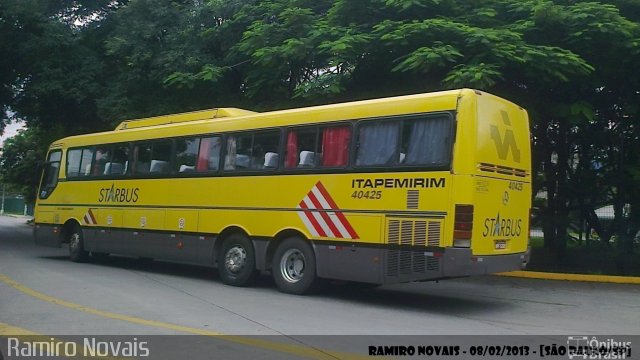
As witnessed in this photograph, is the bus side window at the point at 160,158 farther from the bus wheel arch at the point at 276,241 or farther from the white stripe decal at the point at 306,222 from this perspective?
the white stripe decal at the point at 306,222

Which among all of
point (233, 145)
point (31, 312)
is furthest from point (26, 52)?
point (31, 312)

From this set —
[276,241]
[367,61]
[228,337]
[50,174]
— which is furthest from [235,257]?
[50,174]

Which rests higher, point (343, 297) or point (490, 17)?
point (490, 17)

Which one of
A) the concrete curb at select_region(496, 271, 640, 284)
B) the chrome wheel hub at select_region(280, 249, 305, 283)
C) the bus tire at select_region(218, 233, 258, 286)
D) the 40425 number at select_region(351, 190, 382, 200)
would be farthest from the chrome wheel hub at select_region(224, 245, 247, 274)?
the concrete curb at select_region(496, 271, 640, 284)

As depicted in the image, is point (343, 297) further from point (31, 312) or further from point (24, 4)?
point (24, 4)

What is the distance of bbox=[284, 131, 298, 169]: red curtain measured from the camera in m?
10.8

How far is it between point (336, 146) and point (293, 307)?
8.90ft

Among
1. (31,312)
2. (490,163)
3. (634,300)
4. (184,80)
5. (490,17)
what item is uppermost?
(490,17)

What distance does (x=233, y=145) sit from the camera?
467 inches

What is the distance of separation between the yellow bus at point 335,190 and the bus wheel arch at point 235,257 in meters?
0.03

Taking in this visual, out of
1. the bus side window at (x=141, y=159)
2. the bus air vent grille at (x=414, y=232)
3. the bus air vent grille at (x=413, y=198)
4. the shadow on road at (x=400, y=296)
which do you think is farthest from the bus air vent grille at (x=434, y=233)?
the bus side window at (x=141, y=159)

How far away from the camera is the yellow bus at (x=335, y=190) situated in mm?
8828

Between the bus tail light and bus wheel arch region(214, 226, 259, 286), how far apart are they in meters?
4.22

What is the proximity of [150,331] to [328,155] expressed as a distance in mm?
4256
